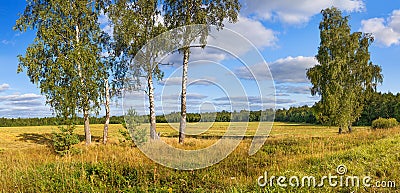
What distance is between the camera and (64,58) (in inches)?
827

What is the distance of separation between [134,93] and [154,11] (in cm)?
778

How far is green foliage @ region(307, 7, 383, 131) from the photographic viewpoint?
104 ft

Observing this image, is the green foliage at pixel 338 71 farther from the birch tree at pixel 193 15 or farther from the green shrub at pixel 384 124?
the birch tree at pixel 193 15

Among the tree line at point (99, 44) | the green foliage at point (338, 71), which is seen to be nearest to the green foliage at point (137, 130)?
the tree line at point (99, 44)

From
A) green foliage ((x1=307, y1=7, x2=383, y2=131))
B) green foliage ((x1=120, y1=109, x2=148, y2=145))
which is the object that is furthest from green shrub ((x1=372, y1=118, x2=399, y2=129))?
green foliage ((x1=120, y1=109, x2=148, y2=145))

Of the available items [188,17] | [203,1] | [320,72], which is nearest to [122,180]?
[188,17]

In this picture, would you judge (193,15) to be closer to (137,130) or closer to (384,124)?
(137,130)

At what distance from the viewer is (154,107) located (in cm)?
1989

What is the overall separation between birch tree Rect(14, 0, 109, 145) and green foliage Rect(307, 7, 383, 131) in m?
22.3

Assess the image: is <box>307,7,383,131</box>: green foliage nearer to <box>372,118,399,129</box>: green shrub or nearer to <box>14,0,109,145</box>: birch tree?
<box>372,118,399,129</box>: green shrub

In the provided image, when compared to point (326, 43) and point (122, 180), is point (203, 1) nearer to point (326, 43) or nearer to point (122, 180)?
point (122, 180)

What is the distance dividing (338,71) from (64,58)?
25.8 m

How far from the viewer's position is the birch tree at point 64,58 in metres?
21.0

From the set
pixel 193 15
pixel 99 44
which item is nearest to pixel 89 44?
pixel 99 44
